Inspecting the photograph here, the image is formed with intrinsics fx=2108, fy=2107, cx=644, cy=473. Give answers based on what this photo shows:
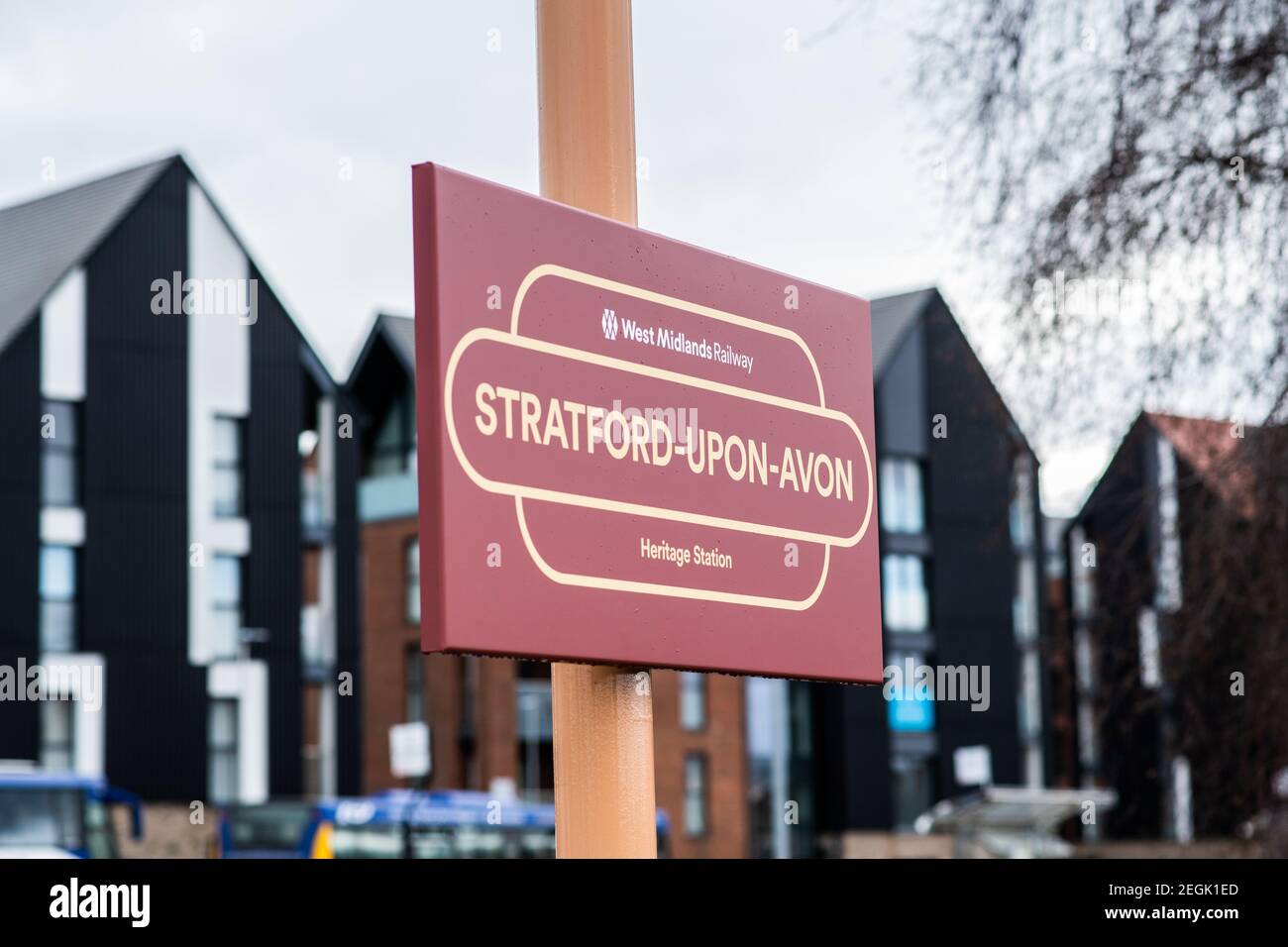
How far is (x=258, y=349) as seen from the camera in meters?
49.6

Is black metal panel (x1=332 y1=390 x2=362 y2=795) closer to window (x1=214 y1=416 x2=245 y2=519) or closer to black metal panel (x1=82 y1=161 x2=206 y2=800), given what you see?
window (x1=214 y1=416 x2=245 y2=519)

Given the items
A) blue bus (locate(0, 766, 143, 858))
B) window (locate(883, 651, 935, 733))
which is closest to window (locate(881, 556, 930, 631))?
window (locate(883, 651, 935, 733))

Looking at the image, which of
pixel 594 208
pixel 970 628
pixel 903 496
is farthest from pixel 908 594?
pixel 594 208

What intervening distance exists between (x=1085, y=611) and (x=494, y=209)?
8.51 meters

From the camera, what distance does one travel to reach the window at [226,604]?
4831 cm

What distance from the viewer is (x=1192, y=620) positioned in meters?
10.2

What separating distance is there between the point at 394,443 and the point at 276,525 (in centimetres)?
1235

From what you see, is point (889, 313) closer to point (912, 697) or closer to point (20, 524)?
point (20, 524)

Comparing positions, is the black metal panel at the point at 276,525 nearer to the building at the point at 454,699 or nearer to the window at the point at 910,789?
the building at the point at 454,699

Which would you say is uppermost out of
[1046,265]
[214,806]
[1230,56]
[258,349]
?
[258,349]

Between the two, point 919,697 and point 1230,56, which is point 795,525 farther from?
point 919,697

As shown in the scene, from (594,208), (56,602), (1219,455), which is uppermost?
(56,602)

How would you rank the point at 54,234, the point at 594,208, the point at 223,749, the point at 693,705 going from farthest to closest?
1. the point at 693,705
2. the point at 54,234
3. the point at 223,749
4. the point at 594,208
